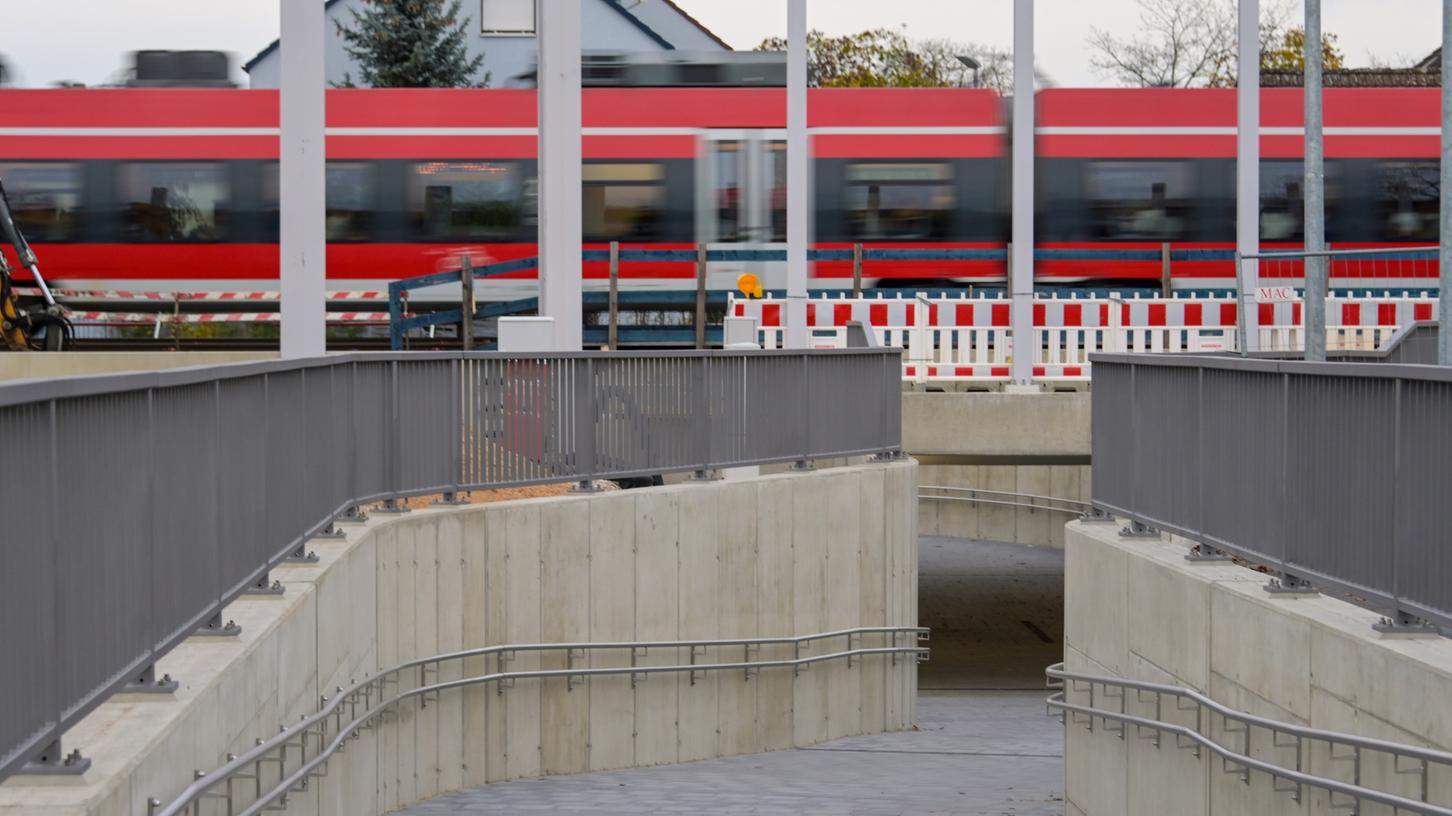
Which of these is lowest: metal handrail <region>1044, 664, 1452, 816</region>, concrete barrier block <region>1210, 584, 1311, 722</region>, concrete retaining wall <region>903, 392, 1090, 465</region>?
metal handrail <region>1044, 664, 1452, 816</region>

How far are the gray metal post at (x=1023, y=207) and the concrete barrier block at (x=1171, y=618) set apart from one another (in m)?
11.7

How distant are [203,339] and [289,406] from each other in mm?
21012

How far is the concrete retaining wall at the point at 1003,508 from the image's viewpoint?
104 ft

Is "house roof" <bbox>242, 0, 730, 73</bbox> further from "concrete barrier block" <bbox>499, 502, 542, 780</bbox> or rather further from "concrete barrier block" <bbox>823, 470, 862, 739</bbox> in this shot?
"concrete barrier block" <bbox>499, 502, 542, 780</bbox>

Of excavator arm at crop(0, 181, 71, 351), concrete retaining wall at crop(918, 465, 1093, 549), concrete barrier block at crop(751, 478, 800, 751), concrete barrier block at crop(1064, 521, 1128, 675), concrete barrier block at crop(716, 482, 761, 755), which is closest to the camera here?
concrete barrier block at crop(1064, 521, 1128, 675)

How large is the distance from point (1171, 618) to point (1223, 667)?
95 centimetres

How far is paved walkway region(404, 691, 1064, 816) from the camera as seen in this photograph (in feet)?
41.9

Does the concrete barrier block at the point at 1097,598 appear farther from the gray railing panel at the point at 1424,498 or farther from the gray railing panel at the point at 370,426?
the gray railing panel at the point at 370,426

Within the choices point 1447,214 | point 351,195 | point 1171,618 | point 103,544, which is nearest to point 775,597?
point 1447,214

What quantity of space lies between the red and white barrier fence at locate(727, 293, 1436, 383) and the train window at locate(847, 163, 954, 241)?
477cm

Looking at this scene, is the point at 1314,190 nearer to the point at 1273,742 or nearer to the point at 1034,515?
the point at 1273,742

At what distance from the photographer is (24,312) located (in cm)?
2716

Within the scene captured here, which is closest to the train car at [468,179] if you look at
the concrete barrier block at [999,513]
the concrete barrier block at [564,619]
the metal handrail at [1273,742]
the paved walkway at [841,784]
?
the concrete barrier block at [999,513]

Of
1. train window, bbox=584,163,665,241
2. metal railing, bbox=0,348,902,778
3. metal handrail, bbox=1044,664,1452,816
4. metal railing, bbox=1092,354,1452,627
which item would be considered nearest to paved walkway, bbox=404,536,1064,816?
metal railing, bbox=0,348,902,778
